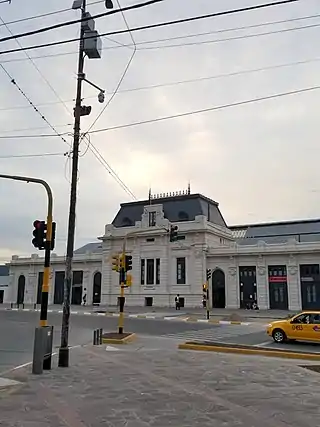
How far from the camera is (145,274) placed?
6175cm

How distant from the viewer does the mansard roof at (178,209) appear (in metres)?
62.2

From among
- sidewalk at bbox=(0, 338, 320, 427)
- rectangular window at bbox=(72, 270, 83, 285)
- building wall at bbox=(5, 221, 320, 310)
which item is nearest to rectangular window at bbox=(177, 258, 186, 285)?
building wall at bbox=(5, 221, 320, 310)

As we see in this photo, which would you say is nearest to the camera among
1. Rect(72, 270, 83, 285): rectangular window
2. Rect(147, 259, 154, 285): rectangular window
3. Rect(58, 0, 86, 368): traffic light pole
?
Rect(58, 0, 86, 368): traffic light pole

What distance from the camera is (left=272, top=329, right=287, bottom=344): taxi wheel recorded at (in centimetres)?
2131

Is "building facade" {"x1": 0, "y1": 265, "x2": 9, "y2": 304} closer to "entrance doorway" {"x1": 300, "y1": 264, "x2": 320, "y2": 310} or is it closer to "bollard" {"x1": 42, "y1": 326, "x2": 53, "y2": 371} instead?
"entrance doorway" {"x1": 300, "y1": 264, "x2": 320, "y2": 310}

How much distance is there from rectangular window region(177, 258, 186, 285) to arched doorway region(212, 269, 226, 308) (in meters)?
3.84

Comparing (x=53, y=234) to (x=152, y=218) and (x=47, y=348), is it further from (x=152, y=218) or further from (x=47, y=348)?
(x=152, y=218)

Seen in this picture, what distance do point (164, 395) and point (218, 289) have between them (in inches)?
1929

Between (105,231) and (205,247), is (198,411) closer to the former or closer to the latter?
(205,247)

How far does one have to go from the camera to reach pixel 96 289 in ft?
217

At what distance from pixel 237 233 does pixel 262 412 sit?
221ft

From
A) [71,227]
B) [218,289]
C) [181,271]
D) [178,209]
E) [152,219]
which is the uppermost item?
[178,209]

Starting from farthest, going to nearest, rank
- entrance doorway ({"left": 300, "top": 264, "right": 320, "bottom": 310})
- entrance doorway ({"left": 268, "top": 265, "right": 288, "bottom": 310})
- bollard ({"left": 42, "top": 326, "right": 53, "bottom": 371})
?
entrance doorway ({"left": 268, "top": 265, "right": 288, "bottom": 310}) → entrance doorway ({"left": 300, "top": 264, "right": 320, "bottom": 310}) → bollard ({"left": 42, "top": 326, "right": 53, "bottom": 371})

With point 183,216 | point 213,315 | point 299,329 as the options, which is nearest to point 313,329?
point 299,329
